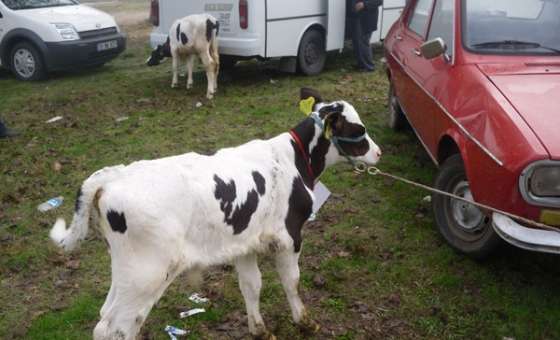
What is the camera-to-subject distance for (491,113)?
3.62m

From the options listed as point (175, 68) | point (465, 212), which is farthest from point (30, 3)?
point (465, 212)

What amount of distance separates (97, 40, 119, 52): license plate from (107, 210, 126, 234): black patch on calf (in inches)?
378

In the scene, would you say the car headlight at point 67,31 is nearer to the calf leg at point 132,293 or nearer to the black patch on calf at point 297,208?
the black patch on calf at point 297,208

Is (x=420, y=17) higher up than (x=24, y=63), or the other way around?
(x=420, y=17)

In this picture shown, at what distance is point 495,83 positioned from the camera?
3.89 meters

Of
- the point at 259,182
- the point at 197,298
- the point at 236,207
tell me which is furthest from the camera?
the point at 197,298

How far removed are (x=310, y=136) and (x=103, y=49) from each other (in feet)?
30.0

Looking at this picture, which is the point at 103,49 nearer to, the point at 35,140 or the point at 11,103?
the point at 11,103

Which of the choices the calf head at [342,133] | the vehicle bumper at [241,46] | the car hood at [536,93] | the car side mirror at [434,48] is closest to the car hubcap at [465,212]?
the car hood at [536,93]

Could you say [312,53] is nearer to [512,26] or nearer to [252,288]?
[512,26]

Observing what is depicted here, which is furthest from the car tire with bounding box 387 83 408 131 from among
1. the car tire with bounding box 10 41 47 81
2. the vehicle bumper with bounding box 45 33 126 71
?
the car tire with bounding box 10 41 47 81

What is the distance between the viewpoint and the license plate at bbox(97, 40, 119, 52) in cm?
1137

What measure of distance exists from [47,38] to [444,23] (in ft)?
27.7

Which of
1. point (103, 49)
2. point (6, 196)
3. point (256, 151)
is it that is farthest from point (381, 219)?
point (103, 49)
